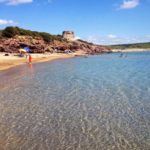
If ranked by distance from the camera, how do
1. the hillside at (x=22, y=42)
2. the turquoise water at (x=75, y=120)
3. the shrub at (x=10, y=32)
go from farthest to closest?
the shrub at (x=10, y=32)
the hillside at (x=22, y=42)
the turquoise water at (x=75, y=120)

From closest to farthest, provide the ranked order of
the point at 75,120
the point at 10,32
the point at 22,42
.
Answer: the point at 75,120, the point at 22,42, the point at 10,32

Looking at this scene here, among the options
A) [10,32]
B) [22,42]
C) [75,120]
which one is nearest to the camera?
[75,120]

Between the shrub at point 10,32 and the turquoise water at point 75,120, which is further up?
the shrub at point 10,32

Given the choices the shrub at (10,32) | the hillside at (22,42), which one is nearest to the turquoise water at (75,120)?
the hillside at (22,42)

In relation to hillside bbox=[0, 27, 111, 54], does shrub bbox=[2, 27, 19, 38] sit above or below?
above

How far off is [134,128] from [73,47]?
424ft

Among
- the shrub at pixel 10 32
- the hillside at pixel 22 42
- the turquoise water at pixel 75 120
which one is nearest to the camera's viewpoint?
the turquoise water at pixel 75 120

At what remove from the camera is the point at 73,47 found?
463ft

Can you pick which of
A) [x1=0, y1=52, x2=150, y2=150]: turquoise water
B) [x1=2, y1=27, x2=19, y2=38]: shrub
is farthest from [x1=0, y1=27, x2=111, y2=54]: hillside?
[x1=0, y1=52, x2=150, y2=150]: turquoise water

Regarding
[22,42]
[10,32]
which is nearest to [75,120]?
[22,42]

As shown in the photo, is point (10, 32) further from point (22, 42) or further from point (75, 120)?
point (75, 120)

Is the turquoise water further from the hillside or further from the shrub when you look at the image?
the shrub

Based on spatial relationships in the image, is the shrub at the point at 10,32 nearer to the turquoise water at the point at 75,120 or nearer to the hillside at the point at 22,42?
the hillside at the point at 22,42

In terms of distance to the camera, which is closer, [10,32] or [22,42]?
[22,42]
